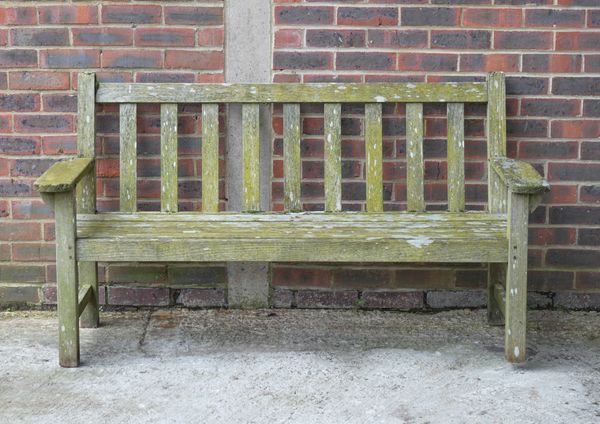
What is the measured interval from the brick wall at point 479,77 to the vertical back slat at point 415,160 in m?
0.16

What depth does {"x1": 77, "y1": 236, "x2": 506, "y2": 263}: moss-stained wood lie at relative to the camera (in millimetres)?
2955

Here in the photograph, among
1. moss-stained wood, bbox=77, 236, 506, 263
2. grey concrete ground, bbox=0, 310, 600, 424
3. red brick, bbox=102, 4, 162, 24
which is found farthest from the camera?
red brick, bbox=102, 4, 162, 24

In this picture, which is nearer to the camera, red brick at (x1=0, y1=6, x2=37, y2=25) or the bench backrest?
the bench backrest

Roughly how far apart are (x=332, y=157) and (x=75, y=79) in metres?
1.19

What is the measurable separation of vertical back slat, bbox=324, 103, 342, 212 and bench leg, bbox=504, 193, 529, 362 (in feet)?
2.72

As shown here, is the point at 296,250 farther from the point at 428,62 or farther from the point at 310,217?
the point at 428,62

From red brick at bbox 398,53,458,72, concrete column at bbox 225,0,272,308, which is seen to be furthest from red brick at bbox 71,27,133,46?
red brick at bbox 398,53,458,72

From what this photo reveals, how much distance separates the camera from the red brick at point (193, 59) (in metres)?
3.63

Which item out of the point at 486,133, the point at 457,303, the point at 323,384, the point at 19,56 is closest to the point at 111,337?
the point at 323,384

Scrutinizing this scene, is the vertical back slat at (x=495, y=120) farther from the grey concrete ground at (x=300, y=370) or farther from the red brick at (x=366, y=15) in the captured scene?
the grey concrete ground at (x=300, y=370)

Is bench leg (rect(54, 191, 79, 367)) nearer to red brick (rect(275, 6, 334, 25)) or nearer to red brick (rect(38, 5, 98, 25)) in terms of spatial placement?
red brick (rect(38, 5, 98, 25))

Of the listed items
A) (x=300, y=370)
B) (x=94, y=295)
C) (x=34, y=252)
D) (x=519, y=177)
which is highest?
(x=519, y=177)

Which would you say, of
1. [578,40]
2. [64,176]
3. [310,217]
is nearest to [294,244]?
[310,217]

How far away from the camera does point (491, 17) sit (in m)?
3.61
